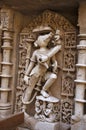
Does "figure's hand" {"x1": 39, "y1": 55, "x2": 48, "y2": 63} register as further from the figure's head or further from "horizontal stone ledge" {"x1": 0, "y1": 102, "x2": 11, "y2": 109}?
"horizontal stone ledge" {"x1": 0, "y1": 102, "x2": 11, "y2": 109}

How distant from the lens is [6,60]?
109 inches

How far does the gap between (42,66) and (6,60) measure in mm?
554

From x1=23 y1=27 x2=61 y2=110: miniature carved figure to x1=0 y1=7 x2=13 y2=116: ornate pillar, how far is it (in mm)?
289

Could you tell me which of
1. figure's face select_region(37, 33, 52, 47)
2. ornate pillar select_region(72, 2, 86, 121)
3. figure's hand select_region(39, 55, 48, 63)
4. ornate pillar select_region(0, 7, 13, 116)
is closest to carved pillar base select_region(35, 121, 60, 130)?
ornate pillar select_region(72, 2, 86, 121)

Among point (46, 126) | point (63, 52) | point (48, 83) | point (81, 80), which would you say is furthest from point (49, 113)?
point (63, 52)

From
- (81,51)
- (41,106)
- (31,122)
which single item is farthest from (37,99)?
(81,51)

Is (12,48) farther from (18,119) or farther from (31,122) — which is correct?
(18,119)

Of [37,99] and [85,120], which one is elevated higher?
[37,99]

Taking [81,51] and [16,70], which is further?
[16,70]

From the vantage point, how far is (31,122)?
2543 mm

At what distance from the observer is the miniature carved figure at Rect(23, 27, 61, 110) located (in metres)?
2.48

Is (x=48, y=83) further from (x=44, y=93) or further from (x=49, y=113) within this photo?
(x=49, y=113)

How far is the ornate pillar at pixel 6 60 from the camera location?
8.98 feet

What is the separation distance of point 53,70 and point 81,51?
0.42 m
